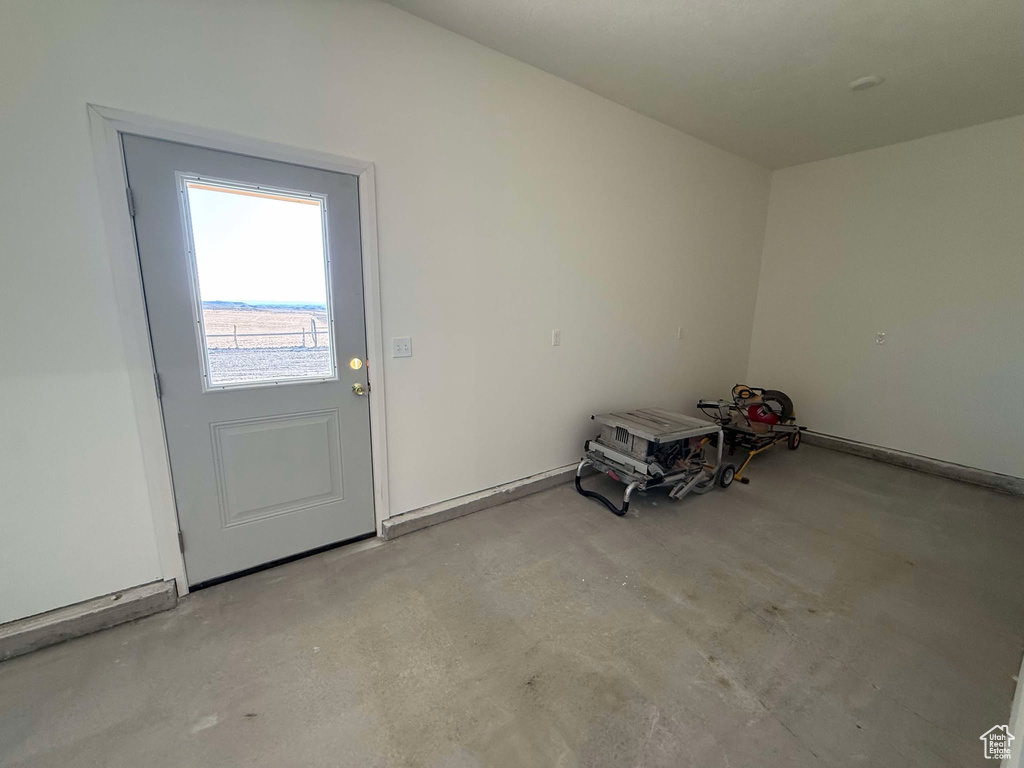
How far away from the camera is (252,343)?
198 centimetres

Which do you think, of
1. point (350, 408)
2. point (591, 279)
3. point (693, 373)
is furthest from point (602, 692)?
point (693, 373)

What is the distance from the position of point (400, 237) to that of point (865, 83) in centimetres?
339

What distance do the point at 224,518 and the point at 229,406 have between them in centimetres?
60

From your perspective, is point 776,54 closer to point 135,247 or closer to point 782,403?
point 782,403

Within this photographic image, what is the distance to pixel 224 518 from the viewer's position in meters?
2.03

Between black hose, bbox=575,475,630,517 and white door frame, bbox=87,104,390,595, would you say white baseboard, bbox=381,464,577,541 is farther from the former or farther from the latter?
white door frame, bbox=87,104,390,595

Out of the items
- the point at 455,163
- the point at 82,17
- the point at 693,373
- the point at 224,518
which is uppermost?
the point at 82,17

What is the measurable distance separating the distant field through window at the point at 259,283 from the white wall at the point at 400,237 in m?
0.31

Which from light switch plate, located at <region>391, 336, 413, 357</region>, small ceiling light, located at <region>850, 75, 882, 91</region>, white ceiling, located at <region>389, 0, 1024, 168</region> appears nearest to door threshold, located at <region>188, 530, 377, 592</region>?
light switch plate, located at <region>391, 336, 413, 357</region>

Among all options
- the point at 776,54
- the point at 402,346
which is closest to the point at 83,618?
the point at 402,346

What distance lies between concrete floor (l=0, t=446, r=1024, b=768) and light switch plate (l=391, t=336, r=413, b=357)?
3.97ft

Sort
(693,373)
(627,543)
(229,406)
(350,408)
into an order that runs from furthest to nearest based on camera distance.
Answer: (693,373)
(627,543)
(350,408)
(229,406)

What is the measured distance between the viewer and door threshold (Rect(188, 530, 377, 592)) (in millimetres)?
2027

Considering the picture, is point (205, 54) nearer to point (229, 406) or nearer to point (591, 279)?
point (229, 406)
